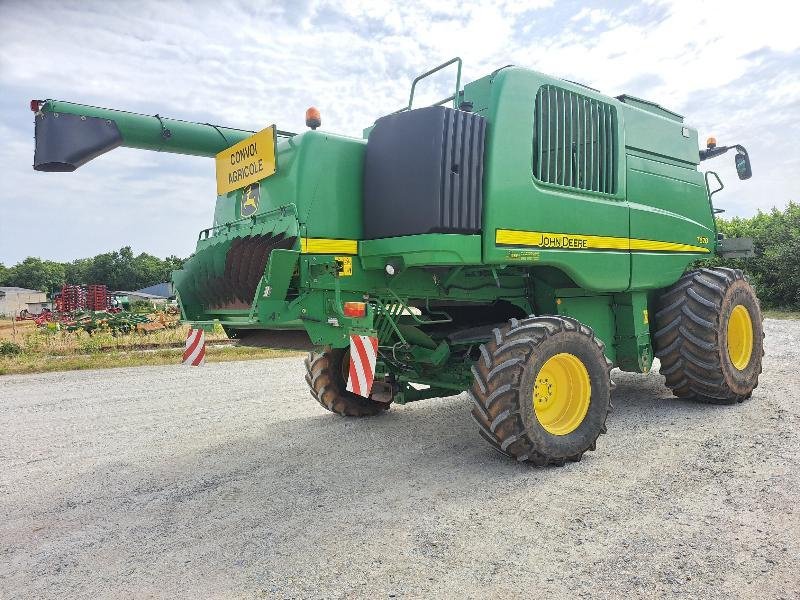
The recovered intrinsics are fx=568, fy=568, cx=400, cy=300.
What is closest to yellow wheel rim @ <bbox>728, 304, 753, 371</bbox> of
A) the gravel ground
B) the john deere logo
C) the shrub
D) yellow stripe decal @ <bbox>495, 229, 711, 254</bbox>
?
the gravel ground

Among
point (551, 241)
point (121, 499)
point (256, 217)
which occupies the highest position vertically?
point (256, 217)

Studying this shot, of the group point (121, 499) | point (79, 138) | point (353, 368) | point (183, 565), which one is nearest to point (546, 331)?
point (353, 368)

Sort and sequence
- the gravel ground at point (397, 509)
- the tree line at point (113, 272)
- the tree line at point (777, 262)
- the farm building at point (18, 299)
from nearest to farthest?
the gravel ground at point (397, 509), the tree line at point (777, 262), the farm building at point (18, 299), the tree line at point (113, 272)

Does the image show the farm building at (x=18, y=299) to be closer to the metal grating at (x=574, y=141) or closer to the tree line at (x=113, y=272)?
the tree line at (x=113, y=272)

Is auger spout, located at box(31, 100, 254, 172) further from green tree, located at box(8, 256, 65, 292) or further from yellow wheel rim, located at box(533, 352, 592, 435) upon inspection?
green tree, located at box(8, 256, 65, 292)

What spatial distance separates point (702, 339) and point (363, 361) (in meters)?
3.78

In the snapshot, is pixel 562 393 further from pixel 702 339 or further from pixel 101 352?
pixel 101 352

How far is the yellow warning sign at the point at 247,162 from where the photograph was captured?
4688mm

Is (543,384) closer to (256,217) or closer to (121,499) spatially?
(256,217)

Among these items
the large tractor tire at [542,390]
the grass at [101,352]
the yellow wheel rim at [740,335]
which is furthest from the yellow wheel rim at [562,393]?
the grass at [101,352]

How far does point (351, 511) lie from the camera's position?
3652mm

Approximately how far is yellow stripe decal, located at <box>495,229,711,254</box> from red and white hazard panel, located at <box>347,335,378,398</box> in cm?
127

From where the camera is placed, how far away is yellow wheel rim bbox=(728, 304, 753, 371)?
6.59 m

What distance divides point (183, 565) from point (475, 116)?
11.9 ft
